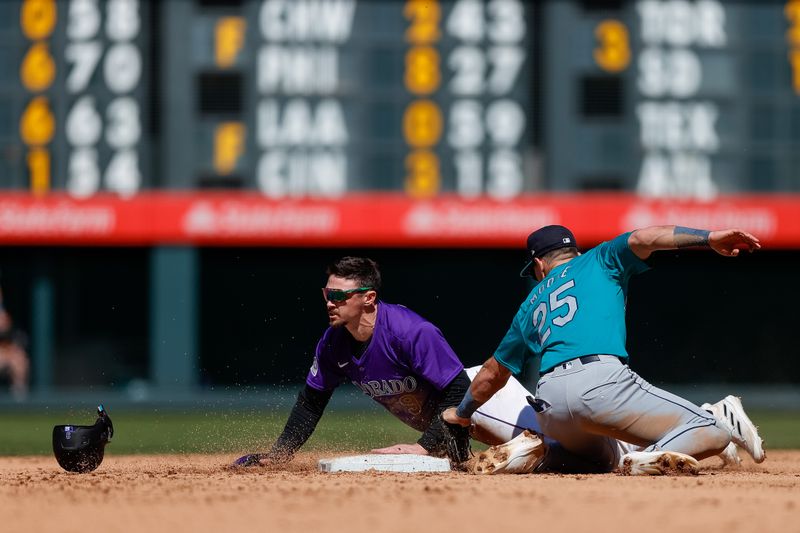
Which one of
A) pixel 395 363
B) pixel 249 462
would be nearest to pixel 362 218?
pixel 249 462

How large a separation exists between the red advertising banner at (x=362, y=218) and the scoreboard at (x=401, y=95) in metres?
0.35

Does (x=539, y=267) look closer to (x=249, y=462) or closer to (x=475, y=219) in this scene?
(x=249, y=462)

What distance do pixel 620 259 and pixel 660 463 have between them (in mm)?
853

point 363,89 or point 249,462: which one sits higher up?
point 363,89

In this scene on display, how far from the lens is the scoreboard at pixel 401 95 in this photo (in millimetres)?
17828

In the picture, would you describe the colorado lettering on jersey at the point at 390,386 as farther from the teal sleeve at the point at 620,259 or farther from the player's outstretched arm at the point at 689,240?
the player's outstretched arm at the point at 689,240

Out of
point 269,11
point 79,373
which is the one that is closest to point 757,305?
point 269,11

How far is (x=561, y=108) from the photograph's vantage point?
18.4 meters

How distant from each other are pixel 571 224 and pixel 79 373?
778 centimetres

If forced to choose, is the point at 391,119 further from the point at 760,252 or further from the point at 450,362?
the point at 450,362

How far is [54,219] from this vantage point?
64.2ft

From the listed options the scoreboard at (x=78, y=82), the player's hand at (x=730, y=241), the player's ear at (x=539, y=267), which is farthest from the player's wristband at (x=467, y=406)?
the scoreboard at (x=78, y=82)

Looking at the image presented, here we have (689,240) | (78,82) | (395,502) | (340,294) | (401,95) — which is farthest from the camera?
(401,95)

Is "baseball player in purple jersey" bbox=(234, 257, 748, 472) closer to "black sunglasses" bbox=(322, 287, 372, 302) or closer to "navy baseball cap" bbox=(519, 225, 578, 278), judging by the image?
"black sunglasses" bbox=(322, 287, 372, 302)
